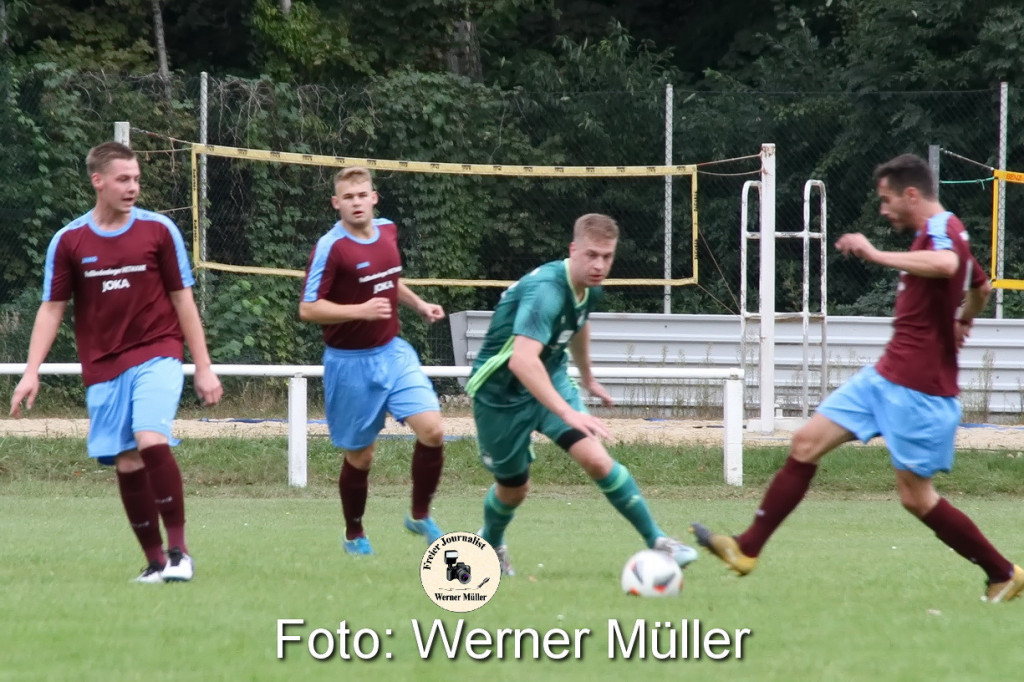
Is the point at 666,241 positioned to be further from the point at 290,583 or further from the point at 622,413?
the point at 290,583

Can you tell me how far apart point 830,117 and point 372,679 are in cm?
1687

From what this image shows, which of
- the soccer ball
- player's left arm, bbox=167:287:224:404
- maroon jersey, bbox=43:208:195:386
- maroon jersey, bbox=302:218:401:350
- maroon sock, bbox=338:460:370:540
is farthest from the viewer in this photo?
maroon sock, bbox=338:460:370:540

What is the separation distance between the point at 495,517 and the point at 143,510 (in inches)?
63.3

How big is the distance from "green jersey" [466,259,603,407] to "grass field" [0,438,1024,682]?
87 cm

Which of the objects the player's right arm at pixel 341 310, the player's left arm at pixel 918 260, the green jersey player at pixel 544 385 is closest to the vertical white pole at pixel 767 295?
the player's right arm at pixel 341 310

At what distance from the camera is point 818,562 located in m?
7.50

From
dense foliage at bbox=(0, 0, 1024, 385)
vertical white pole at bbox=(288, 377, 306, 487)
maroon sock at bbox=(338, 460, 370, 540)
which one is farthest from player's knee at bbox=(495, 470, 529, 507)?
dense foliage at bbox=(0, 0, 1024, 385)

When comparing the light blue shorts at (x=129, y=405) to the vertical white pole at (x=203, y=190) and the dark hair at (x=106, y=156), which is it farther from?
the vertical white pole at (x=203, y=190)

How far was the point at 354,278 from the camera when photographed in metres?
7.75

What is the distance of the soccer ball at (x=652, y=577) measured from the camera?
5836 mm

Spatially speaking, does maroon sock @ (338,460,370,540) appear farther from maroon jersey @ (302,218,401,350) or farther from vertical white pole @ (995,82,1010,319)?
vertical white pole @ (995,82,1010,319)

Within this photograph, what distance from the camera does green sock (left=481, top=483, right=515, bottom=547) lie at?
271 inches

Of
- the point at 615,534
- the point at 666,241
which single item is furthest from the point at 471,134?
the point at 615,534

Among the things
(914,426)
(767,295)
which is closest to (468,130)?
(767,295)
